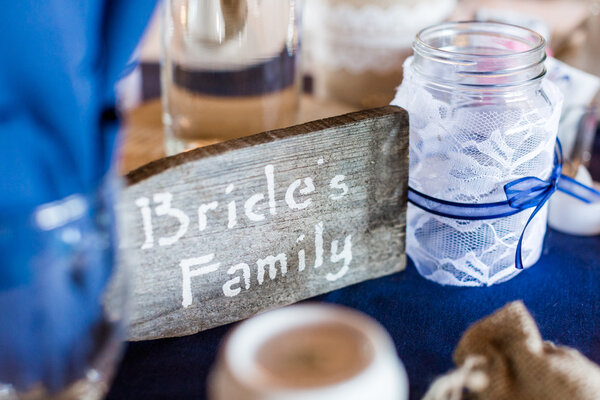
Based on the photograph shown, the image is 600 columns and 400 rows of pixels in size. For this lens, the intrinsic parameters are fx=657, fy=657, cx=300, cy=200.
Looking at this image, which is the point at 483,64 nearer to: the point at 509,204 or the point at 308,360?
the point at 509,204

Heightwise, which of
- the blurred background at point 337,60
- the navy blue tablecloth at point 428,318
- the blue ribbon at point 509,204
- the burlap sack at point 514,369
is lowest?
the navy blue tablecloth at point 428,318

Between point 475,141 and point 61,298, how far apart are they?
273 mm

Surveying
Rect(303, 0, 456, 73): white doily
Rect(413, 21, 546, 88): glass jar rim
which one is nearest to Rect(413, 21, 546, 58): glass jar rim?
Rect(413, 21, 546, 88): glass jar rim

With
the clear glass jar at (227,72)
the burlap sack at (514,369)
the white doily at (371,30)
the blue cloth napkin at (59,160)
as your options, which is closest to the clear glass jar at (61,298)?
the blue cloth napkin at (59,160)

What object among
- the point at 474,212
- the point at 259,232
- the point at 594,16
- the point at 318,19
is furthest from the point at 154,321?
the point at 594,16

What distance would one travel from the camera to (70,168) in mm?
284

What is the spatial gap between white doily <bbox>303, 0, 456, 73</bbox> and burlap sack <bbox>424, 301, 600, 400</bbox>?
0.32 meters

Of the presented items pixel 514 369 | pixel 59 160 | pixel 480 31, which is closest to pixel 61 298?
pixel 59 160

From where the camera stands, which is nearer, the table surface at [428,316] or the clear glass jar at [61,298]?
the clear glass jar at [61,298]

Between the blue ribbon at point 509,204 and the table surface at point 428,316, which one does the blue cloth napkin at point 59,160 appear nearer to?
the table surface at point 428,316

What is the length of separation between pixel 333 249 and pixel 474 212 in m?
0.10

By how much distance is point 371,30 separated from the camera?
0.59 metres

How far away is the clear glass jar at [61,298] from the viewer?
25 cm

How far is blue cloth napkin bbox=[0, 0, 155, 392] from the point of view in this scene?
0.26m
